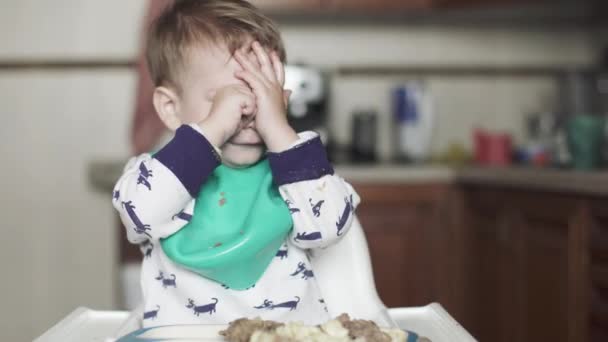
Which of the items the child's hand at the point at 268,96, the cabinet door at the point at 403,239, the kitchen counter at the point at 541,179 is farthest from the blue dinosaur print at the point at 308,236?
the cabinet door at the point at 403,239

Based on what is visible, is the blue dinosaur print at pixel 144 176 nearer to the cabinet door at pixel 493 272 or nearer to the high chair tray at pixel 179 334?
the high chair tray at pixel 179 334

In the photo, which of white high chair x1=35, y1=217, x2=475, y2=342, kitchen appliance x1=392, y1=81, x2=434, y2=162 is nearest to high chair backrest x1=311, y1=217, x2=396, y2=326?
white high chair x1=35, y1=217, x2=475, y2=342

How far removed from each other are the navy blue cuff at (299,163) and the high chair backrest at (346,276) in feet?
0.64

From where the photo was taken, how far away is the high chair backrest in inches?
48.8

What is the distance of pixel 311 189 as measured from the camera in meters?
1.09

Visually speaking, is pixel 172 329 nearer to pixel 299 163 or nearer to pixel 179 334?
pixel 179 334

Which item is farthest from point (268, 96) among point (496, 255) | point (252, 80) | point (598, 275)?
point (496, 255)

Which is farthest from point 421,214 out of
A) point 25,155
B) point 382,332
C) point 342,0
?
point 382,332

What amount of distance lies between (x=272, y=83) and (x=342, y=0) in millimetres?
2056

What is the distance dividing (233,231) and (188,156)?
147mm

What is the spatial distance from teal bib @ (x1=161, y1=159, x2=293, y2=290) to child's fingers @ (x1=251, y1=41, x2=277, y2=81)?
157 millimetres

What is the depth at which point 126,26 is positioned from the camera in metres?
3.36

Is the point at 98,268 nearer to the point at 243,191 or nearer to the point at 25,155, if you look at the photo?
the point at 25,155

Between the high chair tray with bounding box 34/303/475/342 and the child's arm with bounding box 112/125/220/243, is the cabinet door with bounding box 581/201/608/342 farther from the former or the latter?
the child's arm with bounding box 112/125/220/243
